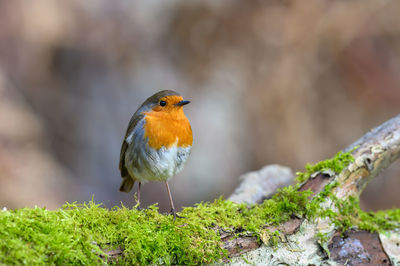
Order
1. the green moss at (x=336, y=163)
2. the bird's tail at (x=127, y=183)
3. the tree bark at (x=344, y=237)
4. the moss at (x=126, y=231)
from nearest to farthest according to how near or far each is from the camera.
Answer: the moss at (x=126, y=231) → the tree bark at (x=344, y=237) → the green moss at (x=336, y=163) → the bird's tail at (x=127, y=183)

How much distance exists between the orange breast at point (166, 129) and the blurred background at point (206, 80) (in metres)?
3.24

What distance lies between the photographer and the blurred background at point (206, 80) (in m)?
5.83

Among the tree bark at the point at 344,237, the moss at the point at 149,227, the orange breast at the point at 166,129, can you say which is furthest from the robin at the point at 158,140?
the tree bark at the point at 344,237

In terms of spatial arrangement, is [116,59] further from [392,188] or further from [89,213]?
[392,188]

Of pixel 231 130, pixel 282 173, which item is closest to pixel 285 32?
pixel 231 130

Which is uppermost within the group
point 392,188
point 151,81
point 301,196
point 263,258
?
point 151,81

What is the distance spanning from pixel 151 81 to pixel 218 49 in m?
1.36

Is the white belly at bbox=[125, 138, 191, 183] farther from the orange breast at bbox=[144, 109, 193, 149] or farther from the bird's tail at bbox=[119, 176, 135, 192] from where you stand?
the bird's tail at bbox=[119, 176, 135, 192]

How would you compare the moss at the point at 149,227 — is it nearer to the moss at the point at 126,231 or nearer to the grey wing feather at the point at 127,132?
the moss at the point at 126,231

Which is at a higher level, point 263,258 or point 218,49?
point 218,49

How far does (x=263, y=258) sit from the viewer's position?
2385 millimetres

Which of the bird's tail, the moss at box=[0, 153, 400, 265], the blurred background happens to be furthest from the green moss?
the blurred background

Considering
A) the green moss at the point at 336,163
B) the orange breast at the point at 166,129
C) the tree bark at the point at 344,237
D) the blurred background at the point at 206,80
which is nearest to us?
the tree bark at the point at 344,237

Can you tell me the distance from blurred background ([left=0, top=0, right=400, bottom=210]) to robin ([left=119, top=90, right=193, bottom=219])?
3.07m
